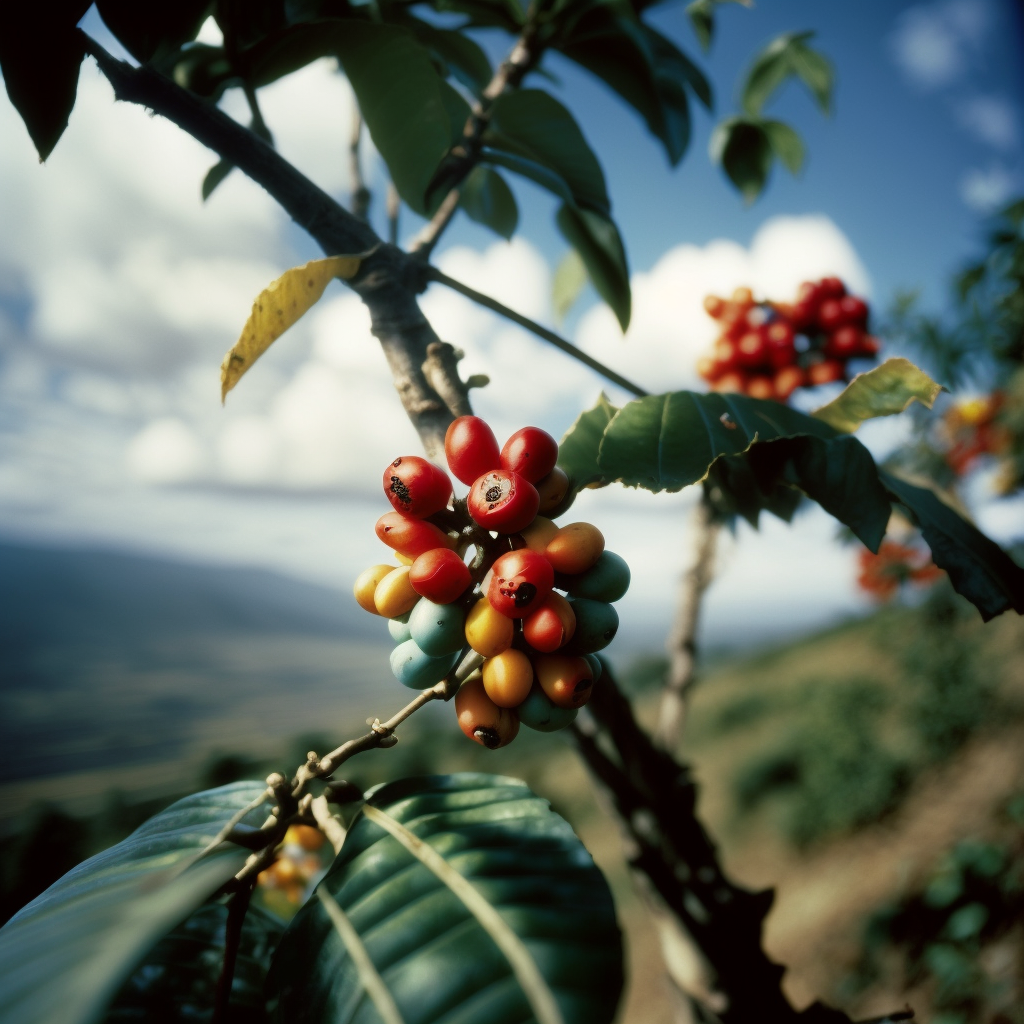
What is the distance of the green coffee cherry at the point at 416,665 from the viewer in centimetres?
61

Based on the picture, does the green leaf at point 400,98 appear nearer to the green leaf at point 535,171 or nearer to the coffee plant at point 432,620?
the coffee plant at point 432,620

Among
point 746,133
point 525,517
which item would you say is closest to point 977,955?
point 746,133

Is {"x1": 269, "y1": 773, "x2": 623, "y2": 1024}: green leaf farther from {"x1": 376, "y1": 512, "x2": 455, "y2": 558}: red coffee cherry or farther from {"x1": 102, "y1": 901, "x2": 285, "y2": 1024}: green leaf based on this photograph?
{"x1": 376, "y1": 512, "x2": 455, "y2": 558}: red coffee cherry

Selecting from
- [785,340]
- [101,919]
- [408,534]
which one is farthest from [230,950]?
[785,340]

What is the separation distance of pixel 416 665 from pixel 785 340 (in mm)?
1465

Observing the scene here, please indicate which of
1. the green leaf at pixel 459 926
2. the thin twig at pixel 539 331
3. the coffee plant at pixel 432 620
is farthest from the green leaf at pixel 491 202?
the green leaf at pixel 459 926

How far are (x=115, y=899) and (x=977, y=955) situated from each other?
4706 mm

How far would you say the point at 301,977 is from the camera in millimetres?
555

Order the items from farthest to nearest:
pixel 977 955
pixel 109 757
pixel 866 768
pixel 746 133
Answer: pixel 866 768, pixel 109 757, pixel 977 955, pixel 746 133

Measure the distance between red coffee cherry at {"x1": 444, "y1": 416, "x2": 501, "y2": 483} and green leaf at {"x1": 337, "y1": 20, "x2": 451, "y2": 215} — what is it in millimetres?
404

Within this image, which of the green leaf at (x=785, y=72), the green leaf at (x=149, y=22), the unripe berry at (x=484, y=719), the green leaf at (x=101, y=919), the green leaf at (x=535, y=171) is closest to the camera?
the green leaf at (x=101, y=919)

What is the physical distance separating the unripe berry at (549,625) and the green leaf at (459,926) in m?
0.19

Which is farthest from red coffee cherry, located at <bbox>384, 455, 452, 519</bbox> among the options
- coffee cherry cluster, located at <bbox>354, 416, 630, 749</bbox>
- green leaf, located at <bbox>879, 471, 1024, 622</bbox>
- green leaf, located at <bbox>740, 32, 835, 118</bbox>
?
green leaf, located at <bbox>740, 32, 835, 118</bbox>

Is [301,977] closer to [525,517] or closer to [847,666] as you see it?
[525,517]
